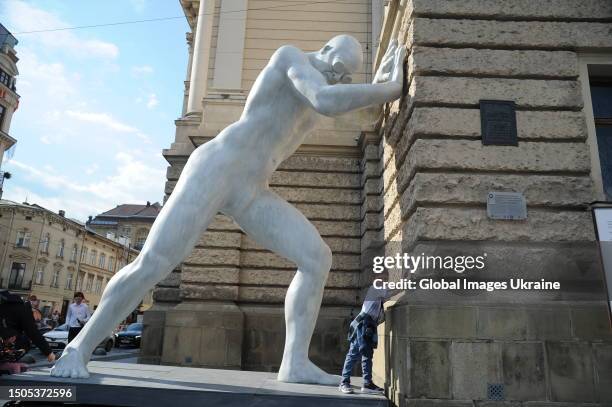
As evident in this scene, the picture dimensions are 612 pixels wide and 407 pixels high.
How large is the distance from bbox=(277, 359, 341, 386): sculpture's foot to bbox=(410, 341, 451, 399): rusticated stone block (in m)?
0.67

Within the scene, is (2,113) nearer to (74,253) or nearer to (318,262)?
(74,253)

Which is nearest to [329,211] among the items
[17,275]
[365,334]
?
[365,334]

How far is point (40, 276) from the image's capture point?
40.0m

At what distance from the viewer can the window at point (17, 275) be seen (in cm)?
3803

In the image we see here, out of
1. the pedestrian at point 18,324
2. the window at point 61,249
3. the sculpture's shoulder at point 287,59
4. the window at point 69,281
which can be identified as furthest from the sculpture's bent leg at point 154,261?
the window at point 69,281

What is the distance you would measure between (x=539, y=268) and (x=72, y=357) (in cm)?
401

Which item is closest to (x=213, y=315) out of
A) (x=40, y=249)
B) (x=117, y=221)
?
(x=40, y=249)

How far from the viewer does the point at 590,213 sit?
418cm

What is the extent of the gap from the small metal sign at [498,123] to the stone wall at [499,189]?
67mm

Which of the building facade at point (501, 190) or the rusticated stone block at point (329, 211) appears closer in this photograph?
the building facade at point (501, 190)

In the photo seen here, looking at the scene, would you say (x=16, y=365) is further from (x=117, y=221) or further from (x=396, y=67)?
(x=117, y=221)

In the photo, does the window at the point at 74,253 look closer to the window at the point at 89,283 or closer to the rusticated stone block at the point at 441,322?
the window at the point at 89,283

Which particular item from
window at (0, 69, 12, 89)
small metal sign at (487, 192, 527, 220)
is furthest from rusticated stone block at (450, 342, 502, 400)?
window at (0, 69, 12, 89)

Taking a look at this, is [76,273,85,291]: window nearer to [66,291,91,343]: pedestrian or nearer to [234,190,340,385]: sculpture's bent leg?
[66,291,91,343]: pedestrian
